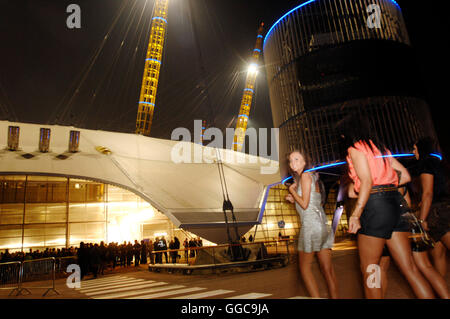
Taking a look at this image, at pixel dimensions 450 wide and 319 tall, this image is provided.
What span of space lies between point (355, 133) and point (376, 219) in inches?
30.5

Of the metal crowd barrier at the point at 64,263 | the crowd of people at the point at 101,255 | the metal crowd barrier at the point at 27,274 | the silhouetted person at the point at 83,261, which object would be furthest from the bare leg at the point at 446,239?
the metal crowd barrier at the point at 64,263

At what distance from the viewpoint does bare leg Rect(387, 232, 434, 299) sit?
2318 mm

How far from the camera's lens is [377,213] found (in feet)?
7.73

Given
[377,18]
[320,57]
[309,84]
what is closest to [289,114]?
[309,84]

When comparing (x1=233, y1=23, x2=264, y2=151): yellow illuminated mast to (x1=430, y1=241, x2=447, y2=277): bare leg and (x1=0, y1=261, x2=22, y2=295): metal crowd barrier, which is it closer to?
(x1=0, y1=261, x2=22, y2=295): metal crowd barrier

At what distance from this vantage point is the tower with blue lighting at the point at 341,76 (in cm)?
1823

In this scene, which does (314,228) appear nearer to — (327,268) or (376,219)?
(327,268)

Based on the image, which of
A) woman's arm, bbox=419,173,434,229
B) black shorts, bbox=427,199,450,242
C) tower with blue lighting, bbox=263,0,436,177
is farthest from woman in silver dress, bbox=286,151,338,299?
tower with blue lighting, bbox=263,0,436,177

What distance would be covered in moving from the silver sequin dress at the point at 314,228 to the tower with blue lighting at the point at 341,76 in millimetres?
16091

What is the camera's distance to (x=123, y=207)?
2469 centimetres

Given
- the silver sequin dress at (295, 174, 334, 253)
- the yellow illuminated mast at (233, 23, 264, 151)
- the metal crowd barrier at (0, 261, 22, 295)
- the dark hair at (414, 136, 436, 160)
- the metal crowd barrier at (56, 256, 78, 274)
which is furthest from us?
the yellow illuminated mast at (233, 23, 264, 151)

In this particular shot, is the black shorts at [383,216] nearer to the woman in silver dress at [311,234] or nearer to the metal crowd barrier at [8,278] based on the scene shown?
the woman in silver dress at [311,234]

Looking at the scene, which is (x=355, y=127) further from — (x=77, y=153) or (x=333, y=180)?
(x=333, y=180)
